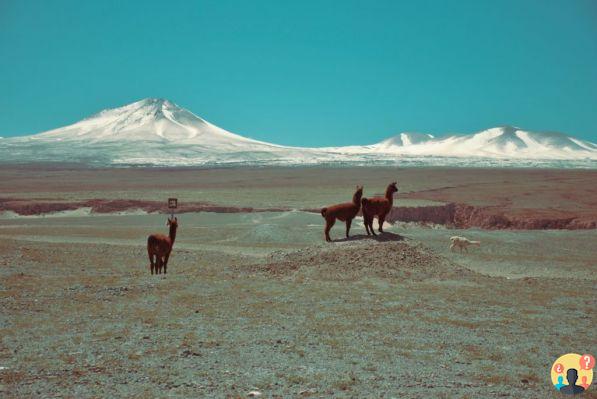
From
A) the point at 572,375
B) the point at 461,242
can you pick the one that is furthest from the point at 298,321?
the point at 461,242

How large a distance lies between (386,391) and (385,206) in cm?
1210

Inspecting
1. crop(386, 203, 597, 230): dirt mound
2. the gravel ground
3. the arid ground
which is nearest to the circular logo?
the arid ground

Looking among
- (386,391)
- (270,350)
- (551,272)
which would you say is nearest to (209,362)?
(270,350)

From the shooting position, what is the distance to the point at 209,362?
788 centimetres

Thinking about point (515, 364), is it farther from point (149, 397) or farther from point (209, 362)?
point (149, 397)

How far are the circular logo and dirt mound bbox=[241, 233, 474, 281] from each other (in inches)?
334

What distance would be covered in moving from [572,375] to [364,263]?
9393 mm

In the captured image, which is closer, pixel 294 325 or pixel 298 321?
pixel 294 325

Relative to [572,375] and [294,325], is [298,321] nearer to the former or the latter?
[294,325]

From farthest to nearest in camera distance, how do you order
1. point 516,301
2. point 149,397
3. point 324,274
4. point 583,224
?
point 583,224
point 324,274
point 516,301
point 149,397

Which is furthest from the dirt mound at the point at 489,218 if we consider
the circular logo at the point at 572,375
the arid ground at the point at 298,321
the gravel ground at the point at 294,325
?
the circular logo at the point at 572,375

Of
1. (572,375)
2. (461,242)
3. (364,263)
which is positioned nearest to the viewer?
(572,375)

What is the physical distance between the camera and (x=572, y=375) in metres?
6.76

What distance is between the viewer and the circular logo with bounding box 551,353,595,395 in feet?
21.7
